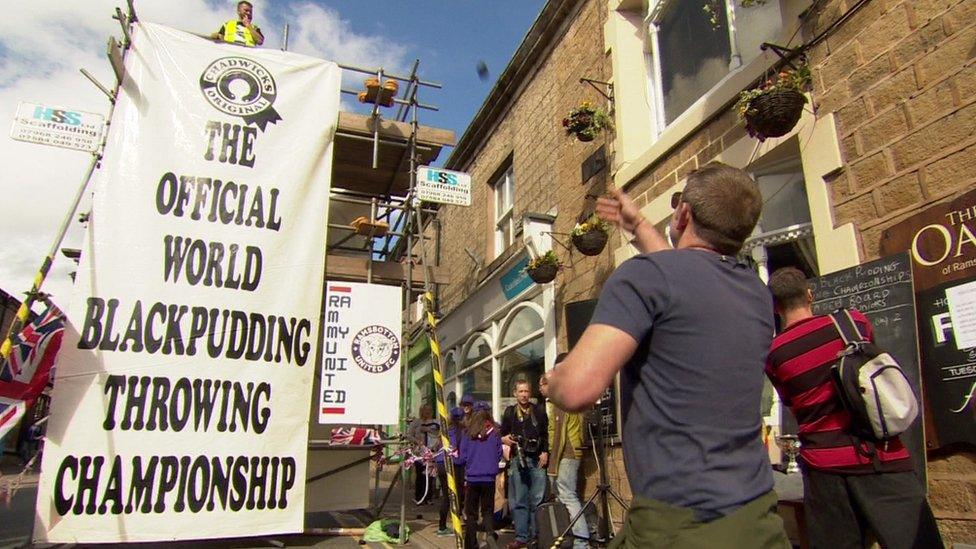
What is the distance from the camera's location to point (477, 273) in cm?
1224

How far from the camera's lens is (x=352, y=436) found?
7754 mm

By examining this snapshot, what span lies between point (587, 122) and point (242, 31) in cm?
416

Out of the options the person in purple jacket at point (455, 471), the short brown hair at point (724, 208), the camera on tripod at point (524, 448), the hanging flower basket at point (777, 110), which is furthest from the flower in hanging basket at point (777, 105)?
the person in purple jacket at point (455, 471)

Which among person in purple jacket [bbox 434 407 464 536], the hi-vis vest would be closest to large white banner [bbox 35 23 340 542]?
the hi-vis vest

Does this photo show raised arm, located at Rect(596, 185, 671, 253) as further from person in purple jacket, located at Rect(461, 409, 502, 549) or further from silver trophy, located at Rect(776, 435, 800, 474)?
person in purple jacket, located at Rect(461, 409, 502, 549)

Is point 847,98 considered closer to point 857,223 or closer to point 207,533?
point 857,223

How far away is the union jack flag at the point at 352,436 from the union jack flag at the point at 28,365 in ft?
10.1

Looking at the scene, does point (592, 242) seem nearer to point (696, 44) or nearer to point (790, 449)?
point (696, 44)

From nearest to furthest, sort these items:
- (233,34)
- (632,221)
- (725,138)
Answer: (632,221)
(725,138)
(233,34)

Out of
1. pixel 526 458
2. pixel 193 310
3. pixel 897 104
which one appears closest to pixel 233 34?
pixel 193 310

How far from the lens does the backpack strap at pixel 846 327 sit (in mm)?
2674

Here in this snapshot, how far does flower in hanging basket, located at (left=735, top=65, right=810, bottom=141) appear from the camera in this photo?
4422 mm

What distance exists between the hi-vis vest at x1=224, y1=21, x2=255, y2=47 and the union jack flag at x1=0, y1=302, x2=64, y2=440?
3.47 meters

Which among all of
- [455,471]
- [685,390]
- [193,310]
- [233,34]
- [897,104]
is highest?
[233,34]
